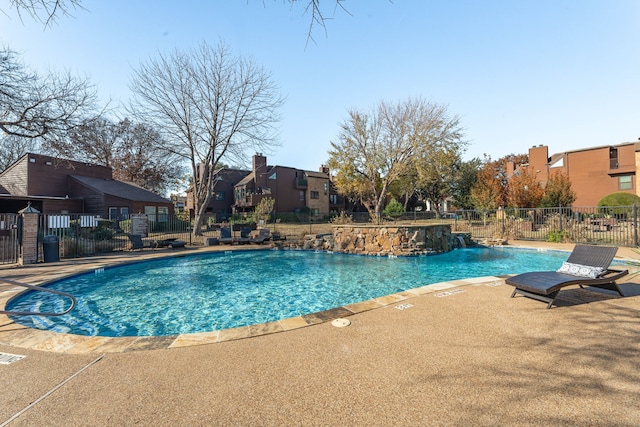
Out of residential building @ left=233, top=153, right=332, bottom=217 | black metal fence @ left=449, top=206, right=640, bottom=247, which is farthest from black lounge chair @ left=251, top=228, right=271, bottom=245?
residential building @ left=233, top=153, right=332, bottom=217

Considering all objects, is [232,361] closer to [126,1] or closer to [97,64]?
[126,1]

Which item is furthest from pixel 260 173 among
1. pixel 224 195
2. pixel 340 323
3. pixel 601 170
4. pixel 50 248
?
pixel 601 170

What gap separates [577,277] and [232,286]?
26.0ft

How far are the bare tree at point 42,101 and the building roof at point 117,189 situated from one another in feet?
48.4

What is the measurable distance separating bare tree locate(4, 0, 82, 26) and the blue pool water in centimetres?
460

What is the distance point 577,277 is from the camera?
4809mm

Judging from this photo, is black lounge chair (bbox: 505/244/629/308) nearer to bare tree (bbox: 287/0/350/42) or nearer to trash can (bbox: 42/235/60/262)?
bare tree (bbox: 287/0/350/42)

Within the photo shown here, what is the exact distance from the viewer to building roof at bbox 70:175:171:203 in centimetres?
2505

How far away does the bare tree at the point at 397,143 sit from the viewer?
73.9 ft

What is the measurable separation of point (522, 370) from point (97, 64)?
12.0 meters

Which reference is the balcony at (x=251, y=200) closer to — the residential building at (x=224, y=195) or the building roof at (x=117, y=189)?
the residential building at (x=224, y=195)

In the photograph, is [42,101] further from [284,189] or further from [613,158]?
[613,158]

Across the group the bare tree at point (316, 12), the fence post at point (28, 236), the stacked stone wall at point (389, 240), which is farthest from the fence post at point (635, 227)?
the fence post at point (28, 236)

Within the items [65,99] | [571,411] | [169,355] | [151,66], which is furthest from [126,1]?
[151,66]
